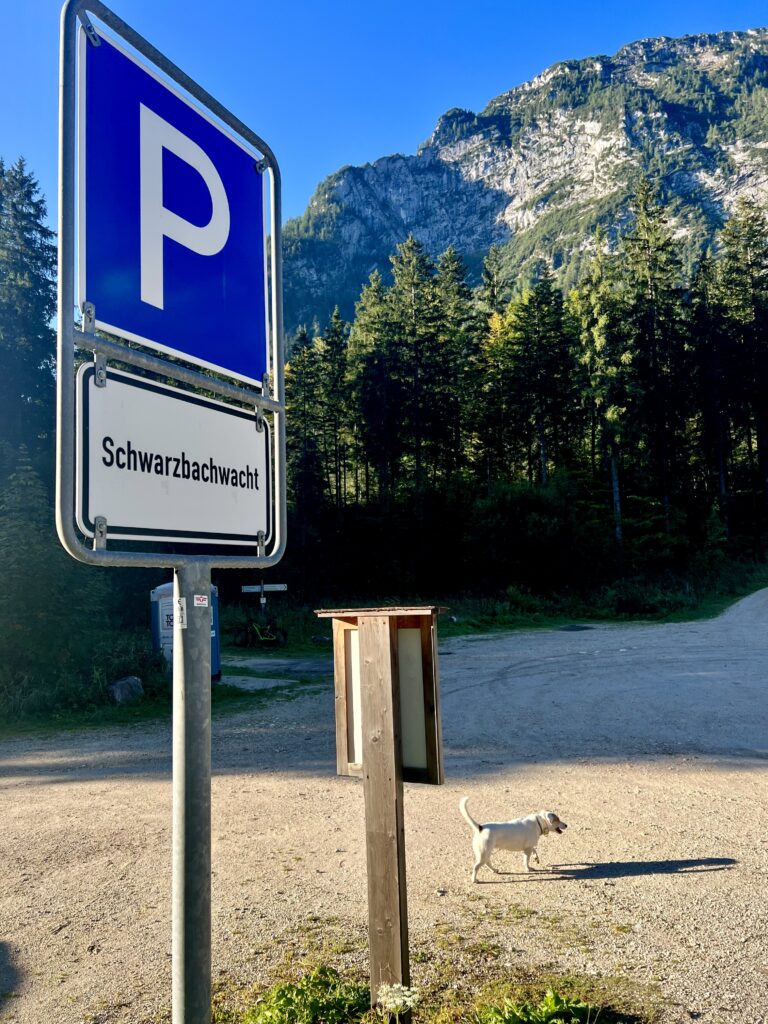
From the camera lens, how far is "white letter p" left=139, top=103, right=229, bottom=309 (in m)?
1.45

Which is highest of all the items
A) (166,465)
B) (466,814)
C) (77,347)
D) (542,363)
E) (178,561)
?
(542,363)

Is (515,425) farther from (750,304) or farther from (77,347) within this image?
(77,347)

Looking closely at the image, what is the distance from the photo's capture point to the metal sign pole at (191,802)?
56.4 inches

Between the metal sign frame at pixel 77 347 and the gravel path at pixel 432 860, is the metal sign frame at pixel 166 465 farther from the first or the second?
the gravel path at pixel 432 860

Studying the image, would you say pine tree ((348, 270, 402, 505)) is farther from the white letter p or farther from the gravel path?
the white letter p

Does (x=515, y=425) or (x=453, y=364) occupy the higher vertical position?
(x=453, y=364)

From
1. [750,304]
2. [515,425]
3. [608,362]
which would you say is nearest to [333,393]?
[515,425]

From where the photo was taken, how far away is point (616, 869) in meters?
4.62

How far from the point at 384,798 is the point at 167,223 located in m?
2.19

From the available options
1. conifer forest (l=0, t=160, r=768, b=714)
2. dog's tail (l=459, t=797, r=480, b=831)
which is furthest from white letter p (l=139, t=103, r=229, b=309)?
conifer forest (l=0, t=160, r=768, b=714)

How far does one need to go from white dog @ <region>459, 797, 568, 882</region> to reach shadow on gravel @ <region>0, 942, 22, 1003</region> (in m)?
2.41

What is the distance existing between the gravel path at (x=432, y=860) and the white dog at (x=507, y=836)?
5.7 inches

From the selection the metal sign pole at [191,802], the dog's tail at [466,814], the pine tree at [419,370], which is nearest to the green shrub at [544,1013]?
the dog's tail at [466,814]

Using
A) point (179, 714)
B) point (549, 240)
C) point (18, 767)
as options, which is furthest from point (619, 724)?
point (549, 240)
